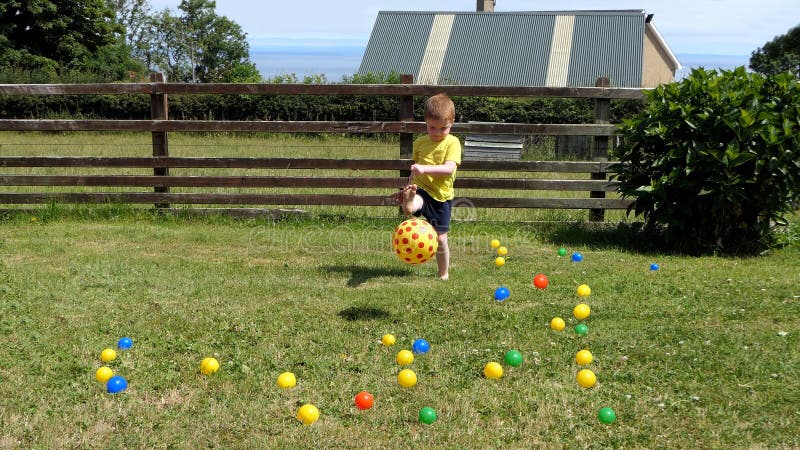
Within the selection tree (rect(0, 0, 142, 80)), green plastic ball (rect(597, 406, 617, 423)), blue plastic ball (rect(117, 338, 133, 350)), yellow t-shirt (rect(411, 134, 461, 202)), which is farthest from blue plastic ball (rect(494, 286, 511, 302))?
tree (rect(0, 0, 142, 80))

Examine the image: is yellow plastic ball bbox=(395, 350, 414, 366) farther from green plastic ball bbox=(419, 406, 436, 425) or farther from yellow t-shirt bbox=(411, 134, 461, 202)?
yellow t-shirt bbox=(411, 134, 461, 202)

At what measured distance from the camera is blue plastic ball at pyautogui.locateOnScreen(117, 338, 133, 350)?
4551mm

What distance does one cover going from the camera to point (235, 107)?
20.5 m

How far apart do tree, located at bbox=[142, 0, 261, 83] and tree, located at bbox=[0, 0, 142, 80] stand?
11.5 meters

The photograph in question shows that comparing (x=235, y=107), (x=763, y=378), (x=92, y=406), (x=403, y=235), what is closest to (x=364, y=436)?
(x=92, y=406)

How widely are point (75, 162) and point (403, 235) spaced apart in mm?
5436

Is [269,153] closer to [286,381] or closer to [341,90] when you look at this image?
[341,90]

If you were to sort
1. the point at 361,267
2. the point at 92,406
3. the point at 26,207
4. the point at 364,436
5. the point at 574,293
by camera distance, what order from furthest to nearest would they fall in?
the point at 26,207, the point at 361,267, the point at 574,293, the point at 92,406, the point at 364,436

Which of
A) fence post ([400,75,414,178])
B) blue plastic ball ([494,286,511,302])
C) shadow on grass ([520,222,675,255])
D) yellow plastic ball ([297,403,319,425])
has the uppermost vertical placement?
fence post ([400,75,414,178])

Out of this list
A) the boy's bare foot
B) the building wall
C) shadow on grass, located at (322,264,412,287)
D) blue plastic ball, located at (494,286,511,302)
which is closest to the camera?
the boy's bare foot

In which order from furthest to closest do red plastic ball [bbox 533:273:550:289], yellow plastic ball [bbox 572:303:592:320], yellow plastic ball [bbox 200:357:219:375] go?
red plastic ball [bbox 533:273:550:289]
yellow plastic ball [bbox 572:303:592:320]
yellow plastic ball [bbox 200:357:219:375]

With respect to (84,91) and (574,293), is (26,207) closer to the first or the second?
(84,91)

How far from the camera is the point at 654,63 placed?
137ft

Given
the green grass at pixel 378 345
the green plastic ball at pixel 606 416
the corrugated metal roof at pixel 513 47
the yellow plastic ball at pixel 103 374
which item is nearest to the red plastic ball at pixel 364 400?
the green grass at pixel 378 345
